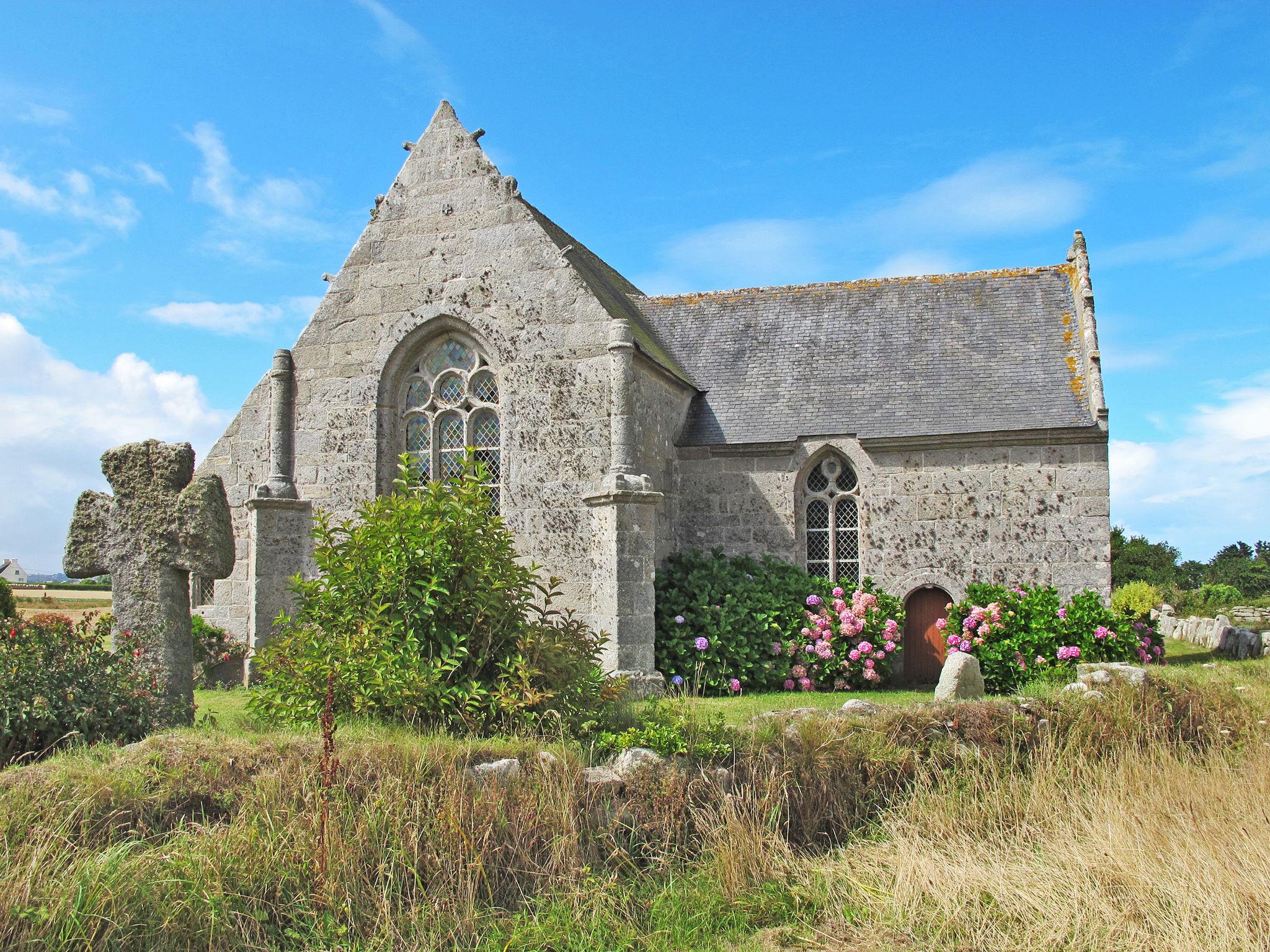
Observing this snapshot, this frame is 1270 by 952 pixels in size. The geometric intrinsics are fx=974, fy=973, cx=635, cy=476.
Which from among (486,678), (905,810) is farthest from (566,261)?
(905,810)

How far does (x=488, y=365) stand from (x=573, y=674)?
6.41 metres

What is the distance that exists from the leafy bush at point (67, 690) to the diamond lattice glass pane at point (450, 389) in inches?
252

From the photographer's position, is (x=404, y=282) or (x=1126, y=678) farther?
(x=404, y=282)

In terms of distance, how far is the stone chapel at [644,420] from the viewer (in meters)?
12.5

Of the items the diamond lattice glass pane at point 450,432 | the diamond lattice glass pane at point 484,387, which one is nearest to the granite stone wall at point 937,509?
the diamond lattice glass pane at point 484,387

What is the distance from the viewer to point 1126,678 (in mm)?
10047

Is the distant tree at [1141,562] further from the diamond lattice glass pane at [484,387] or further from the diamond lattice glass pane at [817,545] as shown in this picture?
the diamond lattice glass pane at [484,387]

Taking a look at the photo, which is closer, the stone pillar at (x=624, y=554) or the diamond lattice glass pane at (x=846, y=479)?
the stone pillar at (x=624, y=554)

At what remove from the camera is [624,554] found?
11734 millimetres

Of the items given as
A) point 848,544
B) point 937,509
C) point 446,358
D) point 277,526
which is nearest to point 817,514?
point 848,544

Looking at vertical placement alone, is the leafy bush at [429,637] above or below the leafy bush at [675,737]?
above

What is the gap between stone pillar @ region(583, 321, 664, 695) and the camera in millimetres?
11648

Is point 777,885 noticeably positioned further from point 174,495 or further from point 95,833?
point 174,495

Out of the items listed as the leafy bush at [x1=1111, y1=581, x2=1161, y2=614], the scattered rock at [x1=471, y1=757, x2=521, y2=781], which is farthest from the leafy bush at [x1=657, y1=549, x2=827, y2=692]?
the leafy bush at [x1=1111, y1=581, x2=1161, y2=614]
